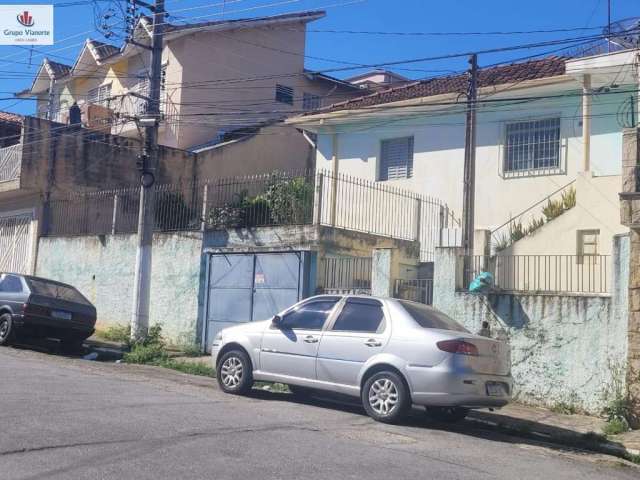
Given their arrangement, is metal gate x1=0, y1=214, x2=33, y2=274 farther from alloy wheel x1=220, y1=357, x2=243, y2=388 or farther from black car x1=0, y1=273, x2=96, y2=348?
alloy wheel x1=220, y1=357, x2=243, y2=388

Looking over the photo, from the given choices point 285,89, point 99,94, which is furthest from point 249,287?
point 99,94

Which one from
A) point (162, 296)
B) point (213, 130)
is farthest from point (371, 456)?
point (213, 130)

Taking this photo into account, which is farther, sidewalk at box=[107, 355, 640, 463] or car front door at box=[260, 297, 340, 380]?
car front door at box=[260, 297, 340, 380]

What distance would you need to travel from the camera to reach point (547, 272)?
489 inches

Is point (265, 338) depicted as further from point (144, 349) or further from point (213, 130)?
point (213, 130)

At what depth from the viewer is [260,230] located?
16438mm

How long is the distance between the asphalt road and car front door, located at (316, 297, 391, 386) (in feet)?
1.73

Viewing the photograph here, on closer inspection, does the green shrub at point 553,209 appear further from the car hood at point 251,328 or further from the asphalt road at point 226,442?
the car hood at point 251,328

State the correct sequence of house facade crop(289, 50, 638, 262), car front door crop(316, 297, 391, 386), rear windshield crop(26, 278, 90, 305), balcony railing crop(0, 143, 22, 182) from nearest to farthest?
car front door crop(316, 297, 391, 386) → house facade crop(289, 50, 638, 262) → rear windshield crop(26, 278, 90, 305) → balcony railing crop(0, 143, 22, 182)

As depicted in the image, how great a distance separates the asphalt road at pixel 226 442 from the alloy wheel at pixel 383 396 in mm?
205

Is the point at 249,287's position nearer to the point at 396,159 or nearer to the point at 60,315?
the point at 60,315

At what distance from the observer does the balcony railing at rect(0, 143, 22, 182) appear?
74.1 feet

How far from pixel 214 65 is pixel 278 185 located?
12719 millimetres

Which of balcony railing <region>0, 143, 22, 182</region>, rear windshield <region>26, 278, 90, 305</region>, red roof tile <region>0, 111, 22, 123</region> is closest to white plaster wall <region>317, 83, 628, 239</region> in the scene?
rear windshield <region>26, 278, 90, 305</region>
